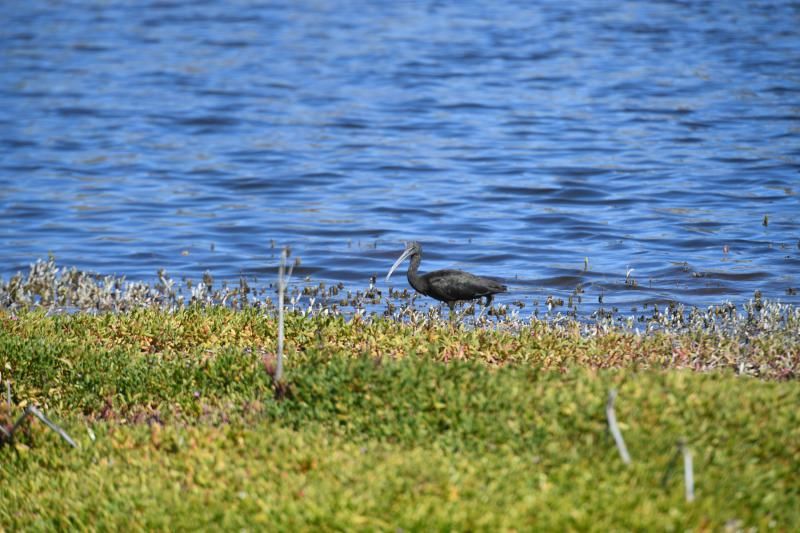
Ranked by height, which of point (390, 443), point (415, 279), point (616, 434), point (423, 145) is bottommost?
point (423, 145)

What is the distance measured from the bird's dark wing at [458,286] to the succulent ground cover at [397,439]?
2552mm

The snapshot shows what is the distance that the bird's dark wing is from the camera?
1273cm

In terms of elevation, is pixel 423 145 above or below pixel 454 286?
below

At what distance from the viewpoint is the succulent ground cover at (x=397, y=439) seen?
649 centimetres

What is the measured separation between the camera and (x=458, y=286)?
12727 millimetres

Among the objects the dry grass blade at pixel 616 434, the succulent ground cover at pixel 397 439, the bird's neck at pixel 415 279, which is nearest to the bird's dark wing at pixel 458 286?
the bird's neck at pixel 415 279

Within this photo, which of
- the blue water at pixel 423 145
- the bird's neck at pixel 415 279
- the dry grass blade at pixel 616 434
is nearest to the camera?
the dry grass blade at pixel 616 434

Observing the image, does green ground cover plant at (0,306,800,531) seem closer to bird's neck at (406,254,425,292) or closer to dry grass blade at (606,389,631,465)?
dry grass blade at (606,389,631,465)

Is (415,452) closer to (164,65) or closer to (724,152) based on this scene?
(724,152)

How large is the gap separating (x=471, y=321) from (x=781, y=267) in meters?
5.32

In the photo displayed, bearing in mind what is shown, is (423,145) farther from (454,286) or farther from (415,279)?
(454,286)

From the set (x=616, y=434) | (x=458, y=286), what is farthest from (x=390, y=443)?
(x=458, y=286)

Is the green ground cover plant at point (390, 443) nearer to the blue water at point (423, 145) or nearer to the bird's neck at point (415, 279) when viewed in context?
the bird's neck at point (415, 279)

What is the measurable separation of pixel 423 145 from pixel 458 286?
13.7 m
